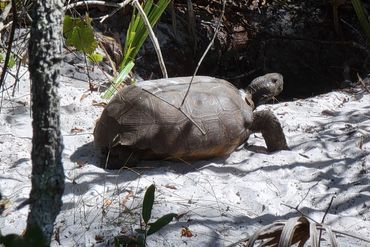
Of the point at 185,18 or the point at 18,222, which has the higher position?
the point at 185,18

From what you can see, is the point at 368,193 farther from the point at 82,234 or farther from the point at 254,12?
the point at 254,12

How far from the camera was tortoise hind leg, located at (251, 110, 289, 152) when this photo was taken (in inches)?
154

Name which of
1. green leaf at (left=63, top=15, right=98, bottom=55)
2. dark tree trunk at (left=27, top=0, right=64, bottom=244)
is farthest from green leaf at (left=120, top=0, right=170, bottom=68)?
dark tree trunk at (left=27, top=0, right=64, bottom=244)

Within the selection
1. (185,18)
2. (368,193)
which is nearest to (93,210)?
(368,193)

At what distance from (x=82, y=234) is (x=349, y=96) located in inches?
123

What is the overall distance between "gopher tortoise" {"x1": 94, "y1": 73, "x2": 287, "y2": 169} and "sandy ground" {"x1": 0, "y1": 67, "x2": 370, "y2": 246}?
0.32ft

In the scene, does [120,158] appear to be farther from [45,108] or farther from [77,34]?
[45,108]

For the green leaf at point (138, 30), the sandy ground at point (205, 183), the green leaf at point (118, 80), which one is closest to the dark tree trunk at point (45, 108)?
the sandy ground at point (205, 183)

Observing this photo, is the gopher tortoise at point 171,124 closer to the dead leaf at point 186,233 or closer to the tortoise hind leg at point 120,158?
the tortoise hind leg at point 120,158

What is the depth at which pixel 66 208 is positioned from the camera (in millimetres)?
2865

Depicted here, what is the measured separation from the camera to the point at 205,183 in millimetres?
3324

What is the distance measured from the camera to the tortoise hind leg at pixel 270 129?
154 inches

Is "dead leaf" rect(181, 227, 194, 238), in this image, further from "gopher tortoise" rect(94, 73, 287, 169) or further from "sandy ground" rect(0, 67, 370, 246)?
"gopher tortoise" rect(94, 73, 287, 169)

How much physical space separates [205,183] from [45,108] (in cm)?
206
